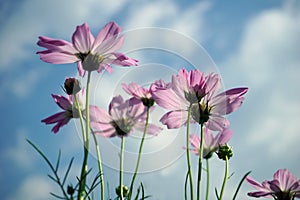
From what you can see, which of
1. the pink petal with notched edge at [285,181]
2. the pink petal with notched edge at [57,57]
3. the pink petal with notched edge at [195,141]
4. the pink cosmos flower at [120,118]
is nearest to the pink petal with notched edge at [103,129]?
the pink cosmos flower at [120,118]

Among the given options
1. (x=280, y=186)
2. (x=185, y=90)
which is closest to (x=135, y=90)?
(x=185, y=90)

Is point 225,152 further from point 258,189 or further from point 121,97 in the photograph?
→ point 121,97

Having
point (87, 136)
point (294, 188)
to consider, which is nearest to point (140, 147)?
point (87, 136)

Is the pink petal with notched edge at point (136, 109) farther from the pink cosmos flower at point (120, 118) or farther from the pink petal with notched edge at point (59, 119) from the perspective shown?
the pink petal with notched edge at point (59, 119)

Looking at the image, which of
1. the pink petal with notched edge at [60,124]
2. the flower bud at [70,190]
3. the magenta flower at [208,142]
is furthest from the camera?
the magenta flower at [208,142]

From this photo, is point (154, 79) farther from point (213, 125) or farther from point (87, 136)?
point (87, 136)

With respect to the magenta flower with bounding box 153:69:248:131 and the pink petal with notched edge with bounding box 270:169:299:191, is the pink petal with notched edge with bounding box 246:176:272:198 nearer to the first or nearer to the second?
the pink petal with notched edge with bounding box 270:169:299:191

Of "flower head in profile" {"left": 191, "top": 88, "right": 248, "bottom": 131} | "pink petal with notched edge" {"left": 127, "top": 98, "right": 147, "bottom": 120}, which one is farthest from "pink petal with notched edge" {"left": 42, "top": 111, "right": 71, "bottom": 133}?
"flower head in profile" {"left": 191, "top": 88, "right": 248, "bottom": 131}
